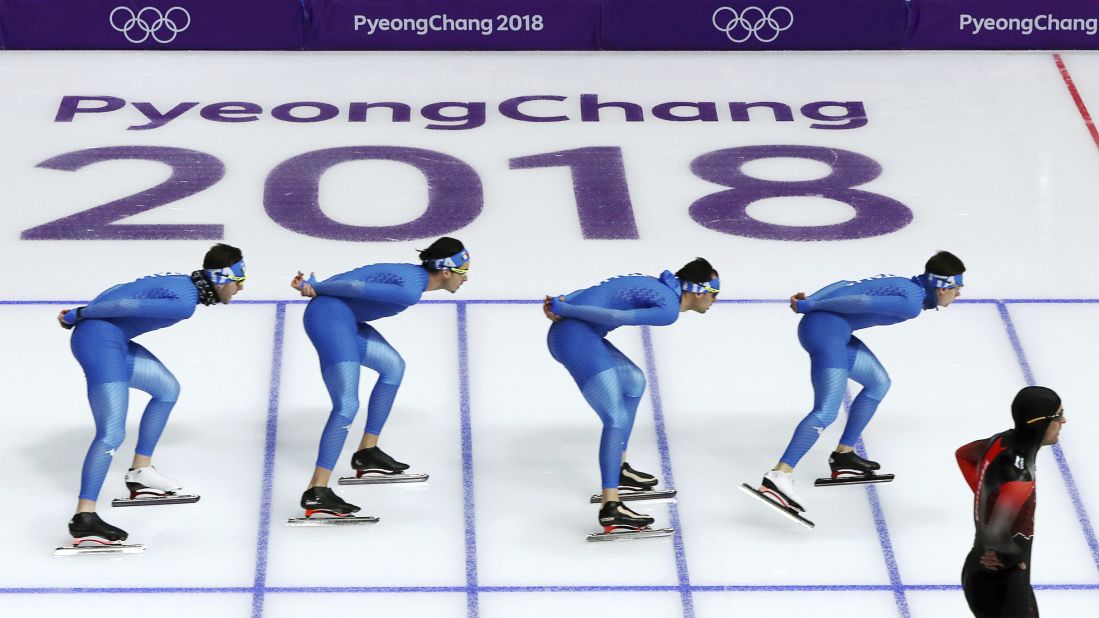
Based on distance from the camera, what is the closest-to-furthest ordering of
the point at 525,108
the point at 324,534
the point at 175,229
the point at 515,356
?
the point at 324,534 → the point at 515,356 → the point at 175,229 → the point at 525,108

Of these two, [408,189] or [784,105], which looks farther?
[784,105]

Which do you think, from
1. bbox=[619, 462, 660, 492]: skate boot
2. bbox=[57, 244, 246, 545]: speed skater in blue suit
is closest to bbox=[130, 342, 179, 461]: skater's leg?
bbox=[57, 244, 246, 545]: speed skater in blue suit

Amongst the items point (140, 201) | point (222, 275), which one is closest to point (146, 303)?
point (222, 275)

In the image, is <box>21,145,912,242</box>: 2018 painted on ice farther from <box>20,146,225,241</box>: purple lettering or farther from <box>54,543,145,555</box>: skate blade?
<box>54,543,145,555</box>: skate blade

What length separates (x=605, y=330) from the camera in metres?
12.1

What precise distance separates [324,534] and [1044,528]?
426 cm

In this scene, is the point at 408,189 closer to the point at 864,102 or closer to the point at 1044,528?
the point at 864,102

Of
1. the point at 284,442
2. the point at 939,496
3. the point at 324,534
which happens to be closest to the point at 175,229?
the point at 284,442

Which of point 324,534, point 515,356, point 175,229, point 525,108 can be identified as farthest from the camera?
point 525,108

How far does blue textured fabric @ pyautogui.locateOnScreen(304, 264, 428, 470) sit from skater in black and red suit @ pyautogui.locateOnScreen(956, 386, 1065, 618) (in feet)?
12.0

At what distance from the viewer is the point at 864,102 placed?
1800 cm

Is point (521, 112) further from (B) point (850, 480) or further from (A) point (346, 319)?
(B) point (850, 480)
